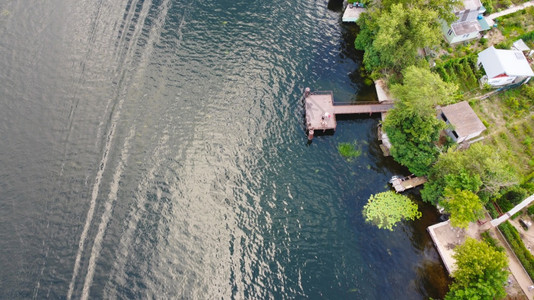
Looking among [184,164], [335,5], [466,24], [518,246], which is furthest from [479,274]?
[335,5]

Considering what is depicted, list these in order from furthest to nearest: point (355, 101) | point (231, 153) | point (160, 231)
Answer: point (355, 101)
point (231, 153)
point (160, 231)

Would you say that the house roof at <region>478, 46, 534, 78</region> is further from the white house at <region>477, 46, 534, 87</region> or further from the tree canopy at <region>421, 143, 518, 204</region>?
the tree canopy at <region>421, 143, 518, 204</region>

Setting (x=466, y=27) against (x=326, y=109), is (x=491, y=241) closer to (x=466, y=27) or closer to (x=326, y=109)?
(x=326, y=109)

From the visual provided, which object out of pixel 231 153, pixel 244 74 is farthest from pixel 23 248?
pixel 244 74

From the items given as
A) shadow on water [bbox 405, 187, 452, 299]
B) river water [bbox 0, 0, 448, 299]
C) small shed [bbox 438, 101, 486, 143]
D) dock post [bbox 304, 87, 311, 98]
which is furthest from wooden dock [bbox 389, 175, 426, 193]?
dock post [bbox 304, 87, 311, 98]

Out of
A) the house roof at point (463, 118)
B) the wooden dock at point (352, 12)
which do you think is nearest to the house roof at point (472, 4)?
the wooden dock at point (352, 12)

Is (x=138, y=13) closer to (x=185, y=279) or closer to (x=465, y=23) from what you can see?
(x=185, y=279)
